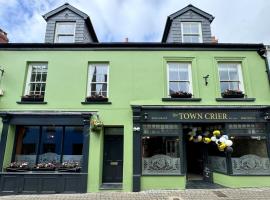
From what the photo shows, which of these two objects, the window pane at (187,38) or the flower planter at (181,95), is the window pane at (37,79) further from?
the window pane at (187,38)

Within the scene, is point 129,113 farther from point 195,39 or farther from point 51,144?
point 195,39

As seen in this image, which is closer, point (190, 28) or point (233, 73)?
point (233, 73)

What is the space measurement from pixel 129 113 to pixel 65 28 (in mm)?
5889

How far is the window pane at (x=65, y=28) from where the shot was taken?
1068 centimetres

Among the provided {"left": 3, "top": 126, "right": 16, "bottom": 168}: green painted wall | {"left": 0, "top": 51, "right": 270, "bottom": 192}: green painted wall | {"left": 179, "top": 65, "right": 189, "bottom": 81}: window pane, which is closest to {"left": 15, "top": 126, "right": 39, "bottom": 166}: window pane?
{"left": 3, "top": 126, "right": 16, "bottom": 168}: green painted wall

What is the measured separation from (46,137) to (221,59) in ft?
31.3

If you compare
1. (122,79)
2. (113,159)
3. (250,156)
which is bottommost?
(113,159)

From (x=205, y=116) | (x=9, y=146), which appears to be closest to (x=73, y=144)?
(x=9, y=146)

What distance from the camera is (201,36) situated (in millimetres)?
10641

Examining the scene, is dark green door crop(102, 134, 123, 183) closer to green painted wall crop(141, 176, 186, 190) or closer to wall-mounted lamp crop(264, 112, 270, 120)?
green painted wall crop(141, 176, 186, 190)

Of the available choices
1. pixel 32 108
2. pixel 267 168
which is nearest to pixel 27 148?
pixel 32 108

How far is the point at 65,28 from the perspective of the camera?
10.7 meters

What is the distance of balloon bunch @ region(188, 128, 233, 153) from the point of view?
8.61m

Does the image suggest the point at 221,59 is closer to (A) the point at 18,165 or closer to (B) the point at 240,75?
(B) the point at 240,75
